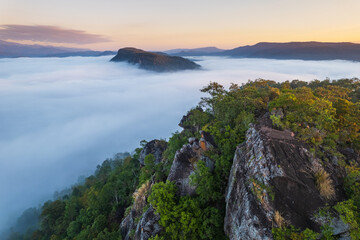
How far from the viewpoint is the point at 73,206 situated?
143 ft

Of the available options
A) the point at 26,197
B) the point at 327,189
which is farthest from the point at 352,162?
the point at 26,197

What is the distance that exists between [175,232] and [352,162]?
17479mm

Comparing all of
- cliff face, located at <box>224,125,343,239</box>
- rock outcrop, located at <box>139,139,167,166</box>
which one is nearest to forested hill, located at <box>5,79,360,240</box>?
cliff face, located at <box>224,125,343,239</box>

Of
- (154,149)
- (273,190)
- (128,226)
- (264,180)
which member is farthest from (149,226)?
(154,149)

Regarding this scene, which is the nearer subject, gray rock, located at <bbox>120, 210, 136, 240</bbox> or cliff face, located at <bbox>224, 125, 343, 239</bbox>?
cliff face, located at <bbox>224, 125, 343, 239</bbox>

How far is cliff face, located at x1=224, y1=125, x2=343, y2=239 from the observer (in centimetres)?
1133

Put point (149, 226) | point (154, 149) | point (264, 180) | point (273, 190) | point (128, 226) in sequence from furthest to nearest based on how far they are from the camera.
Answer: point (154, 149), point (128, 226), point (149, 226), point (264, 180), point (273, 190)

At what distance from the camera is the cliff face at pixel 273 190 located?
11.3m

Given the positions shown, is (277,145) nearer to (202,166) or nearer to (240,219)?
(240,219)

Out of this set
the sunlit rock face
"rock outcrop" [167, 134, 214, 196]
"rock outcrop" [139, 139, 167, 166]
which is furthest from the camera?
"rock outcrop" [139, 139, 167, 166]

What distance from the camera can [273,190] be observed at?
39.2 ft

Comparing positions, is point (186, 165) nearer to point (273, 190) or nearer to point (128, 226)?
point (273, 190)

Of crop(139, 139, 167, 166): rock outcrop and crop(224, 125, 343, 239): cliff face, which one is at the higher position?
crop(224, 125, 343, 239): cliff face

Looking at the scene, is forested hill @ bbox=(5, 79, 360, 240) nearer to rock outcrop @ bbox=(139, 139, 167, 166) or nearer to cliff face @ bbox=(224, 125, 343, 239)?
cliff face @ bbox=(224, 125, 343, 239)
